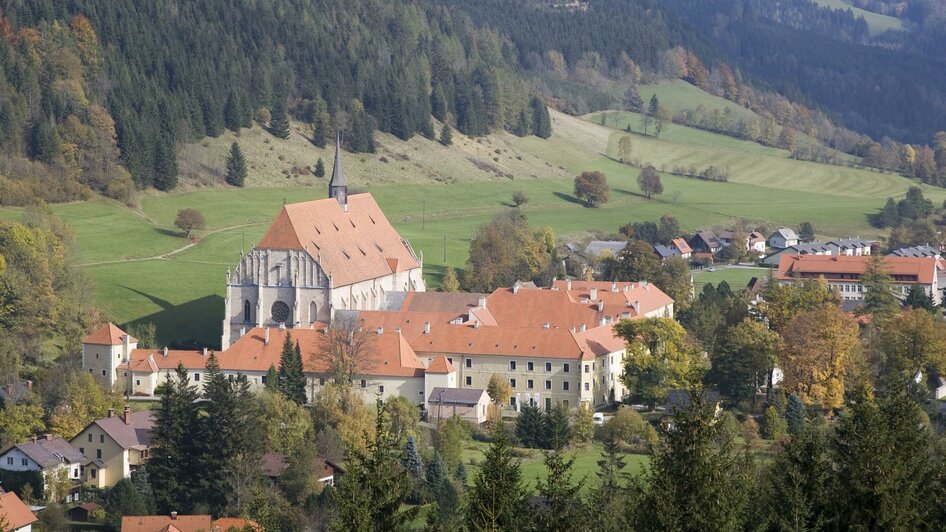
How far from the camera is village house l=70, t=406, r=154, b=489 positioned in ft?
231

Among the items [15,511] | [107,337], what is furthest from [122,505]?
[107,337]

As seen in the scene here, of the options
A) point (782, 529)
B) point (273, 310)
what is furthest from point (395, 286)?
point (782, 529)

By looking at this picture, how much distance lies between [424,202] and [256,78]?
891 inches

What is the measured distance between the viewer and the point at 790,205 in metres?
170

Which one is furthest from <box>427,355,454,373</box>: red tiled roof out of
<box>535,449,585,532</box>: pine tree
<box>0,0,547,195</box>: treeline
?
<box>0,0,547,195</box>: treeline

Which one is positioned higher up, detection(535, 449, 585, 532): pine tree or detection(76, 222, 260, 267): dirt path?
detection(76, 222, 260, 267): dirt path

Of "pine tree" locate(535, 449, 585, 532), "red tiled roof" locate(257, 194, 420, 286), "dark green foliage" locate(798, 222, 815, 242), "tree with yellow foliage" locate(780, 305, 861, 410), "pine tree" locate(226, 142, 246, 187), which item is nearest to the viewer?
"pine tree" locate(535, 449, 585, 532)

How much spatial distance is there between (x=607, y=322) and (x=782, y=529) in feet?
179

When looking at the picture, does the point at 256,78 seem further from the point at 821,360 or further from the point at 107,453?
the point at 107,453

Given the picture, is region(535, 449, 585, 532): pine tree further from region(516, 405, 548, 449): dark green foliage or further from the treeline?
the treeline

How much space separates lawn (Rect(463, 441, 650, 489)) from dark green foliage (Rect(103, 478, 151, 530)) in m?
12.4

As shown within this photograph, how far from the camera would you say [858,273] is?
381 ft

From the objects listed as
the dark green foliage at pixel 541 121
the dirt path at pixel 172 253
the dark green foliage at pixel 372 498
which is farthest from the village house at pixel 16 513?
the dark green foliage at pixel 541 121

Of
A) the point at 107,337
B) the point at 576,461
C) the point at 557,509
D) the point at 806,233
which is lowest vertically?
the point at 576,461
